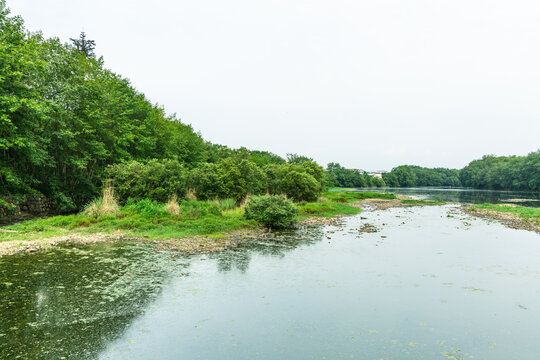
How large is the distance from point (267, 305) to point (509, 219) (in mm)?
35225

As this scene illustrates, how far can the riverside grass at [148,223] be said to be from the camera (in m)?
18.5

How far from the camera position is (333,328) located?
8359 mm

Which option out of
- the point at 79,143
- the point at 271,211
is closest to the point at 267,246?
the point at 271,211

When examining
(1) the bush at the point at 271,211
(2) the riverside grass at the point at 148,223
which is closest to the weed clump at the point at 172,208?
(2) the riverside grass at the point at 148,223

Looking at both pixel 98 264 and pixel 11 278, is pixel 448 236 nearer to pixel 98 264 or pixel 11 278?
pixel 98 264

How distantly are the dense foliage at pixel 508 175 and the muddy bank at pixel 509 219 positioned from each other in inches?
3198

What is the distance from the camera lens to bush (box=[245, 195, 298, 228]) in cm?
2347

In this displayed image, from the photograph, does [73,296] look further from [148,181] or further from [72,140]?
[72,140]

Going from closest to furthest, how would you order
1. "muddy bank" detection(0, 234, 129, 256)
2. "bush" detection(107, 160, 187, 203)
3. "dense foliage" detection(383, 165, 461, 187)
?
"muddy bank" detection(0, 234, 129, 256)
"bush" detection(107, 160, 187, 203)
"dense foliage" detection(383, 165, 461, 187)

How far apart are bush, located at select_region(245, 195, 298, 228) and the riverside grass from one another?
73 cm

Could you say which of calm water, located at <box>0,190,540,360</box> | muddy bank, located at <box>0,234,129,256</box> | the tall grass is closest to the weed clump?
the tall grass

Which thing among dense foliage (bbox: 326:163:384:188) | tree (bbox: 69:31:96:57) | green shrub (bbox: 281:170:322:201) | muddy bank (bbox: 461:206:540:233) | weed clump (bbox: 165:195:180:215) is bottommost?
muddy bank (bbox: 461:206:540:233)

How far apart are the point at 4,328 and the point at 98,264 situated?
554 cm

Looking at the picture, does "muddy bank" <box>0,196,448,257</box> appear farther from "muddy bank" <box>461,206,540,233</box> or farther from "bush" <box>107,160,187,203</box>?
"muddy bank" <box>461,206,540,233</box>
